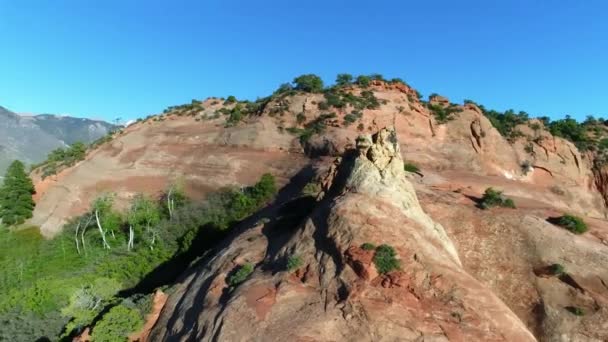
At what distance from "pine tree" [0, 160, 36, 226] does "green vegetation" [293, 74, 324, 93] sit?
37610 millimetres

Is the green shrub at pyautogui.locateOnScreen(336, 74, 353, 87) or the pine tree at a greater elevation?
the green shrub at pyautogui.locateOnScreen(336, 74, 353, 87)

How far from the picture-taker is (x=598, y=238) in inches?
1011

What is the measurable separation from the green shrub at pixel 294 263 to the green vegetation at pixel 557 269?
44.1 ft

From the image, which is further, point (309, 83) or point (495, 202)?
point (309, 83)

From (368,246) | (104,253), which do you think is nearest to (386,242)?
(368,246)

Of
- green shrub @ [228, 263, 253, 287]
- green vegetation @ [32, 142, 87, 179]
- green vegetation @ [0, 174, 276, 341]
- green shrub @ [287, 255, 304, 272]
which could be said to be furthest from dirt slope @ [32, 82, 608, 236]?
green shrub @ [287, 255, 304, 272]

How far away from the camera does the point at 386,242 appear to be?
59.7ft

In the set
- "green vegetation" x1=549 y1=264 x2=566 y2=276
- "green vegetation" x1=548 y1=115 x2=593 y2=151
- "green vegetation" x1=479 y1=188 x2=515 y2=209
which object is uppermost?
"green vegetation" x1=548 y1=115 x2=593 y2=151

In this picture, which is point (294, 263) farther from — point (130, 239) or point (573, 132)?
point (573, 132)

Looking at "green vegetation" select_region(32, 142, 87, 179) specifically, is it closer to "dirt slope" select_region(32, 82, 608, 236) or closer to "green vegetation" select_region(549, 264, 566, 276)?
"dirt slope" select_region(32, 82, 608, 236)

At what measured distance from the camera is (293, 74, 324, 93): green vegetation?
60.4 meters

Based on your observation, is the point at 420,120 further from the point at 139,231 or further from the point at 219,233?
the point at 139,231

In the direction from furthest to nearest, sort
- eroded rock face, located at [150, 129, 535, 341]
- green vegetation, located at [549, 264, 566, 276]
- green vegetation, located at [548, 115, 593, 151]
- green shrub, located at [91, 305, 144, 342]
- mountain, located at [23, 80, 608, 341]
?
green vegetation, located at [548, 115, 593, 151] → green vegetation, located at [549, 264, 566, 276] → green shrub, located at [91, 305, 144, 342] → mountain, located at [23, 80, 608, 341] → eroded rock face, located at [150, 129, 535, 341]

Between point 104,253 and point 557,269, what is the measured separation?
127 ft
